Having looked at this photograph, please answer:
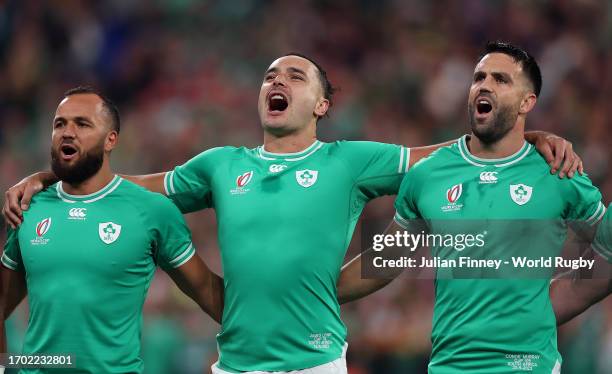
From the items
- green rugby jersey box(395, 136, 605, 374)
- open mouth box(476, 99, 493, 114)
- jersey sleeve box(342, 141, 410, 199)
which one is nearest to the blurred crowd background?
jersey sleeve box(342, 141, 410, 199)

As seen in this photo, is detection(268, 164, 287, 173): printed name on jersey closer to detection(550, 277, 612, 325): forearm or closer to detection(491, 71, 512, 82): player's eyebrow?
detection(491, 71, 512, 82): player's eyebrow

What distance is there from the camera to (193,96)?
10.2m

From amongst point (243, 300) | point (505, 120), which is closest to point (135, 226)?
point (243, 300)

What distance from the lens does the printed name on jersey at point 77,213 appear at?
16.7 ft

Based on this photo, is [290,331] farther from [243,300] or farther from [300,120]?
[300,120]

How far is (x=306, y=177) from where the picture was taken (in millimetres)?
5195

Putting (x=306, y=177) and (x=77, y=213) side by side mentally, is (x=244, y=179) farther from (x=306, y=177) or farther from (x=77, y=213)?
(x=77, y=213)

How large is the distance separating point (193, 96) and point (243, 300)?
5438 millimetres

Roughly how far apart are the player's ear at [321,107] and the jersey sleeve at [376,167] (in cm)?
25

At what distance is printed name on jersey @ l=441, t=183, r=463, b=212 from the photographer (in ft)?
16.3

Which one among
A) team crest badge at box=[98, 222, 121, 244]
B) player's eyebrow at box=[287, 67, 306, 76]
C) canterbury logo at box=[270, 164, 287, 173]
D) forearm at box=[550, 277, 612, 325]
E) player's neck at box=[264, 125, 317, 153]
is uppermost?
player's eyebrow at box=[287, 67, 306, 76]

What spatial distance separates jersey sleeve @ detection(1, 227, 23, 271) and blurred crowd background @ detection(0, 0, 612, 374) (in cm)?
281

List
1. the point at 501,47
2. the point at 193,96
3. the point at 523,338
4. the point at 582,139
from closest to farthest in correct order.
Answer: the point at 523,338 < the point at 501,47 < the point at 582,139 < the point at 193,96

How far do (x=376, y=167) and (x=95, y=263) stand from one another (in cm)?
145
